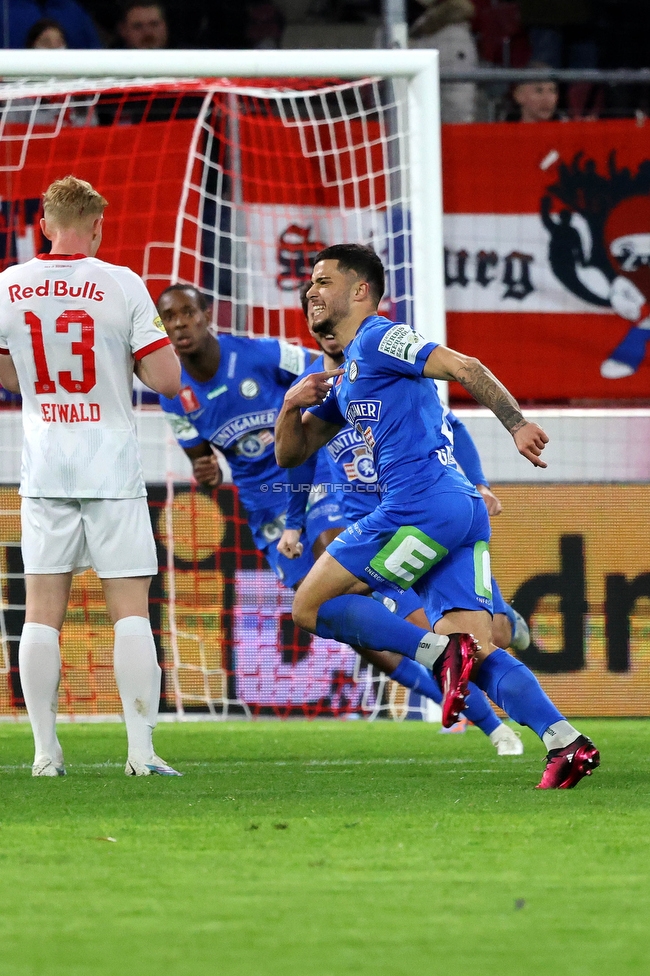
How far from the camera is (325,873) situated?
117 inches

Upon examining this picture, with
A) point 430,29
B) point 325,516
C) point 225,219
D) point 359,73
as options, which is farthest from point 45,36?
point 325,516

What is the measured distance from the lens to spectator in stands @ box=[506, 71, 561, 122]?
979 centimetres

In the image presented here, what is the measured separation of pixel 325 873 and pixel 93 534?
2.13 m

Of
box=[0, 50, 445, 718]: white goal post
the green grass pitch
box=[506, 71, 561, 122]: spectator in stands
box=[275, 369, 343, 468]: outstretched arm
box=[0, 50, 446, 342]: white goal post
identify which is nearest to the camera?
the green grass pitch

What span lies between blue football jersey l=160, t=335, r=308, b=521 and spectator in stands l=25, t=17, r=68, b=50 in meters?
3.26

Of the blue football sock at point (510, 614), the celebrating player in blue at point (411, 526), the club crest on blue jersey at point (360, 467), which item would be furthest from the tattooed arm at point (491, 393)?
the blue football sock at point (510, 614)

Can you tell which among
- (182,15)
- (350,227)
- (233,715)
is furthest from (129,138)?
(233,715)

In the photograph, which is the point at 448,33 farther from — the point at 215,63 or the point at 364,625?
the point at 364,625

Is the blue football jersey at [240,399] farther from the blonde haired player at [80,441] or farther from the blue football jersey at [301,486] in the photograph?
the blonde haired player at [80,441]

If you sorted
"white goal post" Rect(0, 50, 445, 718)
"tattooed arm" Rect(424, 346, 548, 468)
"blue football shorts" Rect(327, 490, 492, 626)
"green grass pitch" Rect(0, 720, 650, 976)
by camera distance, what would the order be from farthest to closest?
1. "white goal post" Rect(0, 50, 445, 718)
2. "blue football shorts" Rect(327, 490, 492, 626)
3. "tattooed arm" Rect(424, 346, 548, 468)
4. "green grass pitch" Rect(0, 720, 650, 976)

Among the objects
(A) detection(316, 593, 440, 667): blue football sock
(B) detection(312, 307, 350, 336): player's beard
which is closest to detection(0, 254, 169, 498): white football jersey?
(B) detection(312, 307, 350, 336): player's beard

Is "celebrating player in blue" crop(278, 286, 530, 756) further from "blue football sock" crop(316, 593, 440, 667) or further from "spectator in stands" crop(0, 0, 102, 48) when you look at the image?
"spectator in stands" crop(0, 0, 102, 48)

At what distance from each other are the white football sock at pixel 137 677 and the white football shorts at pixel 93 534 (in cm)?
18

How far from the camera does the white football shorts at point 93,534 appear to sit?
4859mm
